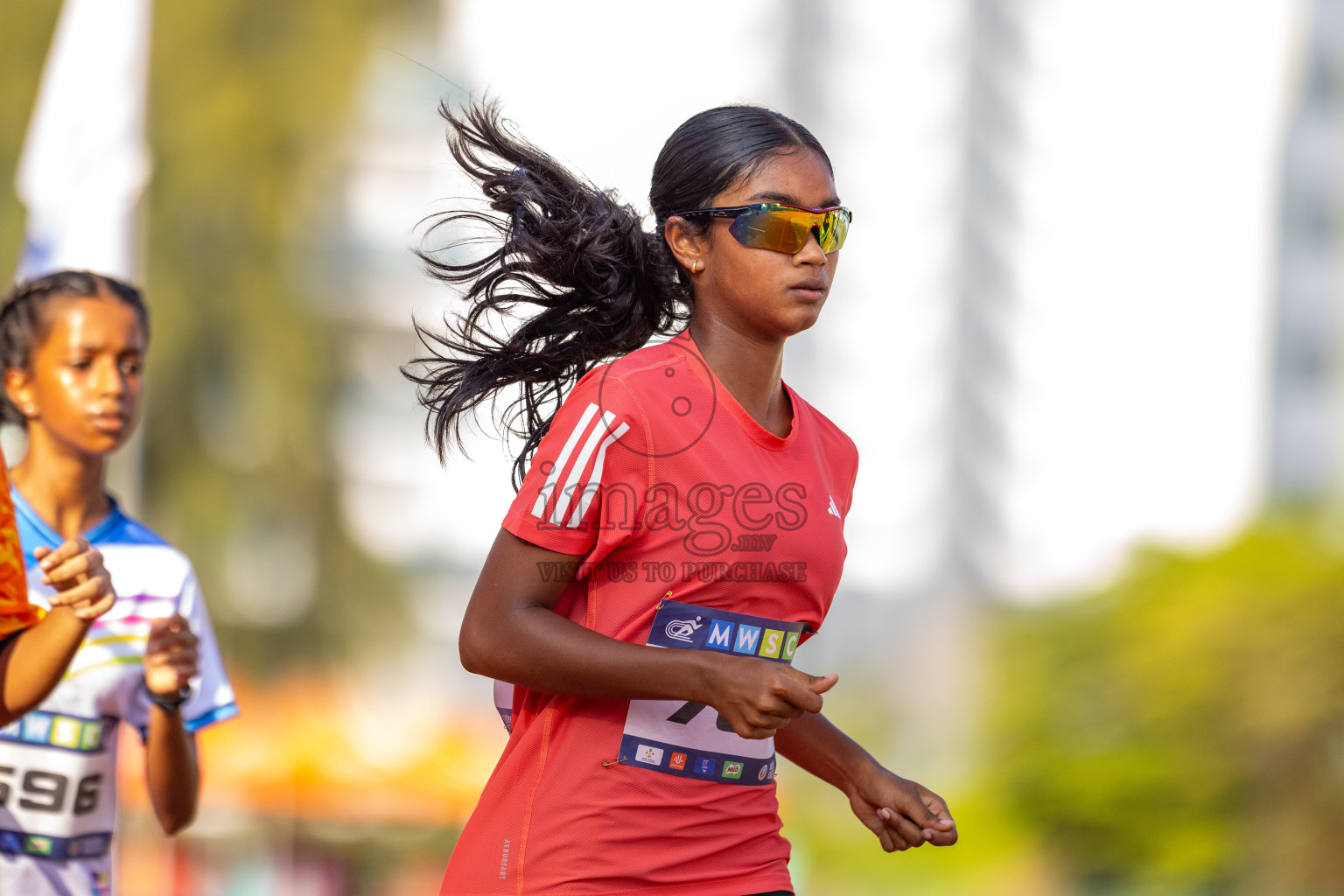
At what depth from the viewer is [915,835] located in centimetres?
269

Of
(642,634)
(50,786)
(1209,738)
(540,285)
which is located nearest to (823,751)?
(642,634)

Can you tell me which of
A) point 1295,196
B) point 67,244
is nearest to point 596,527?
point 67,244

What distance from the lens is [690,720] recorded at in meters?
2.55

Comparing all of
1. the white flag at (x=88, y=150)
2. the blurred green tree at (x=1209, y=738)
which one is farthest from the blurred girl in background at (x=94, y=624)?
the blurred green tree at (x=1209, y=738)

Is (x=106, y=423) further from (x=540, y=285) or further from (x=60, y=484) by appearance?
(x=540, y=285)

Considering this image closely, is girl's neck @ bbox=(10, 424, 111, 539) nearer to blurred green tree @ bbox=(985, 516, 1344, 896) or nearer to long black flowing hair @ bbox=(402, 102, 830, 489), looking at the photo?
long black flowing hair @ bbox=(402, 102, 830, 489)

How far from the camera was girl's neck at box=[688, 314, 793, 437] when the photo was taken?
275cm

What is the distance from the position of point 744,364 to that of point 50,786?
181 cm

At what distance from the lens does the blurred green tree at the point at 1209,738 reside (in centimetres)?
1739

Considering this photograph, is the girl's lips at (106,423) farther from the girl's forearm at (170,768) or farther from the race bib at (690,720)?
the race bib at (690,720)

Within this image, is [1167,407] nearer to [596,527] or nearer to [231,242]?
[231,242]

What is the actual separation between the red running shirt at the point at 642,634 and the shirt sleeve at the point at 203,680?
4.04 ft

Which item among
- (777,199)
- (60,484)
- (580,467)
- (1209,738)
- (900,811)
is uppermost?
(1209,738)

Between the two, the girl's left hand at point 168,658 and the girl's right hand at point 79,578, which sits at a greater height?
the girl's left hand at point 168,658
